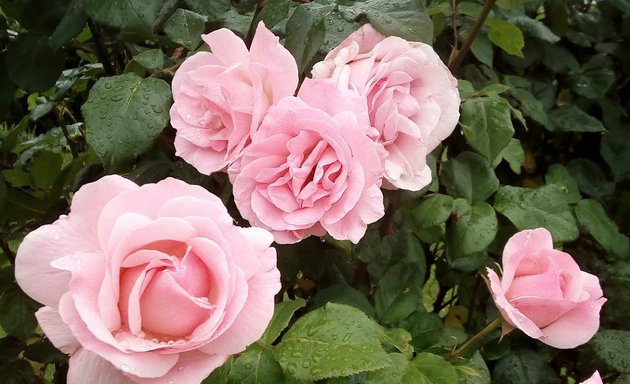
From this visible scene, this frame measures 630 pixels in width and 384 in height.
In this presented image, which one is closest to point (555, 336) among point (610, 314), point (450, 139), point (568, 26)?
point (450, 139)

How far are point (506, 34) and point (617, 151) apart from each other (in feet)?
1.91

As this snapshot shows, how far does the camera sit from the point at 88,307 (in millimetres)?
413

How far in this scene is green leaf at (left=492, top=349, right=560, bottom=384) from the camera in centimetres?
121

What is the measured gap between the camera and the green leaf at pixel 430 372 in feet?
2.31

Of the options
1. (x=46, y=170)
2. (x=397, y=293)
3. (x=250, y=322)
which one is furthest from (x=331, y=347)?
(x=46, y=170)

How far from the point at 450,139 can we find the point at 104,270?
90 centimetres

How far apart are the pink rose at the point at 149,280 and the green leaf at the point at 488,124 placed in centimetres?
58

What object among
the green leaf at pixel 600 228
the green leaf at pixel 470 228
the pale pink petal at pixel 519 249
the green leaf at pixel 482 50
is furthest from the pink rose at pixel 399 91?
the green leaf at pixel 600 228

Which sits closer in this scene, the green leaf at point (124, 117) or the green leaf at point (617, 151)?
the green leaf at point (124, 117)

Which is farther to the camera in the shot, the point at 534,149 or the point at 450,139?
the point at 534,149

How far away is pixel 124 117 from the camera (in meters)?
0.65

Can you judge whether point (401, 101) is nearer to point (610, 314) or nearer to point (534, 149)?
point (610, 314)

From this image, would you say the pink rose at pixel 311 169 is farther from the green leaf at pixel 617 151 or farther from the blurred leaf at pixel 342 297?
the green leaf at pixel 617 151

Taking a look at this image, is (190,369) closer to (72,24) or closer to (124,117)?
(124,117)
